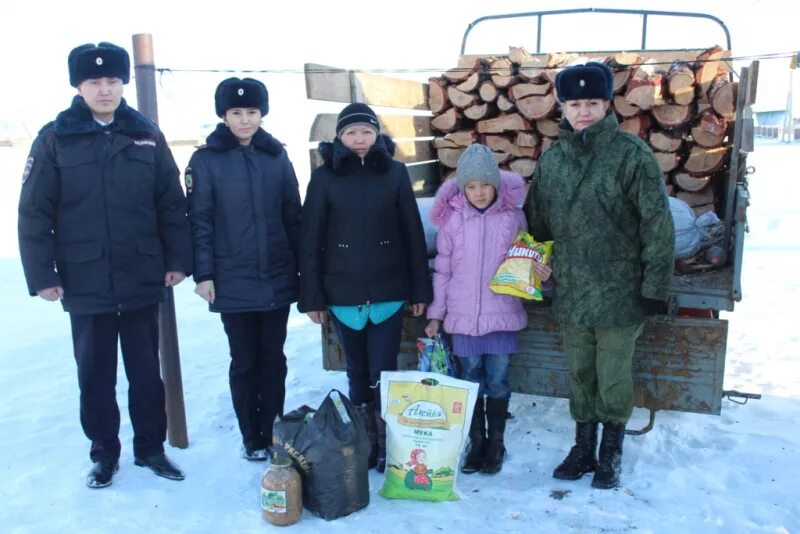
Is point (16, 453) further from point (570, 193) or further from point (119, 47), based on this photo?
point (570, 193)

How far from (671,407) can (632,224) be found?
93 centimetres

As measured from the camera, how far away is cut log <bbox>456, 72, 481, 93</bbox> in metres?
Result: 5.30

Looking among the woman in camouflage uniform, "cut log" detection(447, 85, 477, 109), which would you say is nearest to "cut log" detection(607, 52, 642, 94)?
"cut log" detection(447, 85, 477, 109)

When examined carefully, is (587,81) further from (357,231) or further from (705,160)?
(705,160)

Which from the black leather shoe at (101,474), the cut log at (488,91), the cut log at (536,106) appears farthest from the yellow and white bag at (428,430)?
the cut log at (488,91)

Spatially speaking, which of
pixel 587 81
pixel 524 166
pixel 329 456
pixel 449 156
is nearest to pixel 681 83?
pixel 524 166

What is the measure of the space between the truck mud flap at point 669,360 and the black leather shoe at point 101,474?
7.04ft

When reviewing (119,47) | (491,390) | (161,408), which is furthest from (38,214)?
(491,390)

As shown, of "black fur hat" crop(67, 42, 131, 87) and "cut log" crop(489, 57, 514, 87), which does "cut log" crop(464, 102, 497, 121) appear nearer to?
"cut log" crop(489, 57, 514, 87)

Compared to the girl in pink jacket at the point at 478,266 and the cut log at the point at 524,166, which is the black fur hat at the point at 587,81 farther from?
the cut log at the point at 524,166

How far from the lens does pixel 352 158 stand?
337cm

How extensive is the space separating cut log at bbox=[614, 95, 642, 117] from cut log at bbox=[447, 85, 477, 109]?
3.42ft

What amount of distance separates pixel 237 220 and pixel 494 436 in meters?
1.67

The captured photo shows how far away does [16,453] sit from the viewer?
12.8 ft
